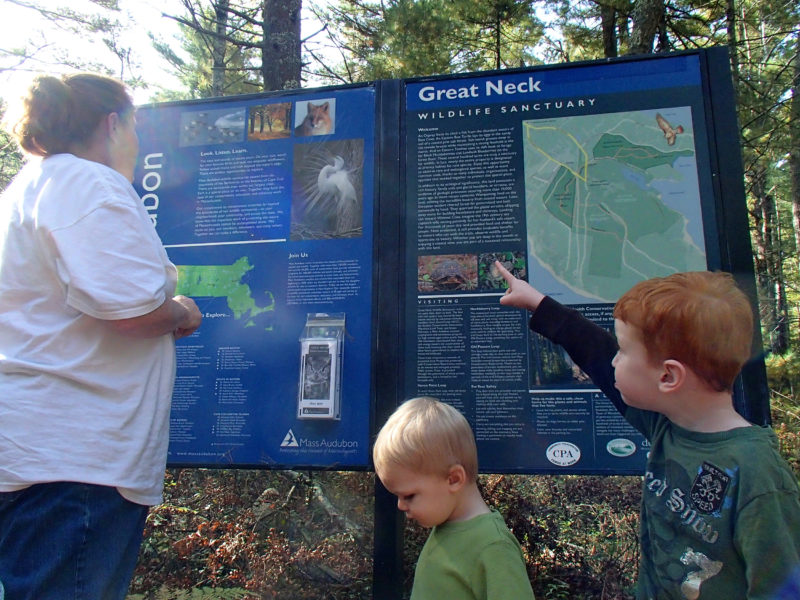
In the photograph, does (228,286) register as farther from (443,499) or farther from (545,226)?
(443,499)

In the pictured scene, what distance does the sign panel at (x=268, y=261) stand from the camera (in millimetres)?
3098

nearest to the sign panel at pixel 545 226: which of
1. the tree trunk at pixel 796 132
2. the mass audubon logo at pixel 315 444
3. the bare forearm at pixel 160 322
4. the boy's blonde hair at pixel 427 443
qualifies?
the mass audubon logo at pixel 315 444

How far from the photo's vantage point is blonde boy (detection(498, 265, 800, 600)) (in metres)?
1.51

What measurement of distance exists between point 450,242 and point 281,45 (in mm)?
3839

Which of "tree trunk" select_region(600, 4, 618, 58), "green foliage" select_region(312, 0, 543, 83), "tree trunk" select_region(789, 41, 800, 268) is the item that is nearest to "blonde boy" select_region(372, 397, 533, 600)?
"green foliage" select_region(312, 0, 543, 83)

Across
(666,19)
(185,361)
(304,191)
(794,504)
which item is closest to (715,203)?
(794,504)

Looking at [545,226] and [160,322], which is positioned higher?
[545,226]

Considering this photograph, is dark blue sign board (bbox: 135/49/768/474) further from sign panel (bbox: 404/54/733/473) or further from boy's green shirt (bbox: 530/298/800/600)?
boy's green shirt (bbox: 530/298/800/600)

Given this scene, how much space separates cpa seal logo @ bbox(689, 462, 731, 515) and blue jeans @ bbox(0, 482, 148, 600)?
1.66 m

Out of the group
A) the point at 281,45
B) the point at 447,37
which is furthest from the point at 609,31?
the point at 281,45

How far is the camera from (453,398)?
296cm

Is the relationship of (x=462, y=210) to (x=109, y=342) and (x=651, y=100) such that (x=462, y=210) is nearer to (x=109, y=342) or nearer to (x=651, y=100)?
(x=651, y=100)

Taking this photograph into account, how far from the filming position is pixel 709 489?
5.43 ft

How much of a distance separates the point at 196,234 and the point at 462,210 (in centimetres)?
152
